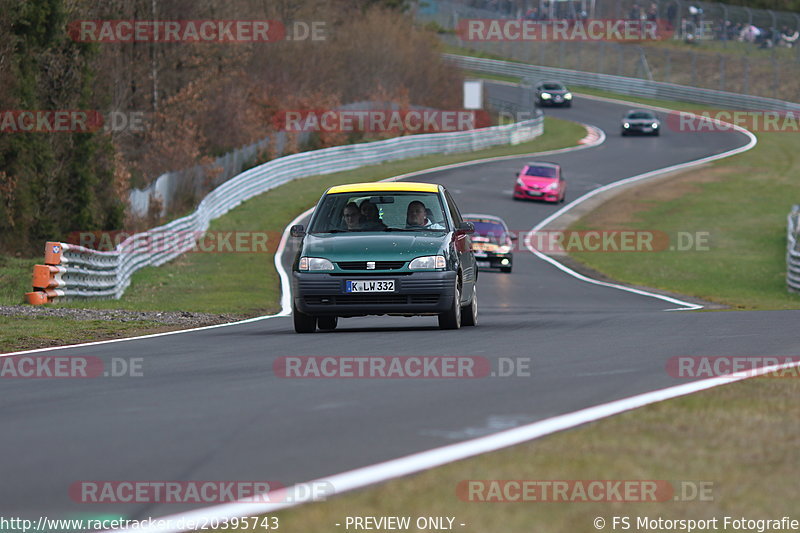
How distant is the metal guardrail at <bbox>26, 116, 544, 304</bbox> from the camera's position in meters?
20.0

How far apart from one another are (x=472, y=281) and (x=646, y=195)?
36.4 m

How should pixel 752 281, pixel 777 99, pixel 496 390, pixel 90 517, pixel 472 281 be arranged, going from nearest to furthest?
pixel 90 517
pixel 496 390
pixel 472 281
pixel 752 281
pixel 777 99

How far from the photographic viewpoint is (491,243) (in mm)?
31047

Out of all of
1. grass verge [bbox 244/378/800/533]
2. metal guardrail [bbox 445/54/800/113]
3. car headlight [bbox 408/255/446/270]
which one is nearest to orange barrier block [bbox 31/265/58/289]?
car headlight [bbox 408/255/446/270]

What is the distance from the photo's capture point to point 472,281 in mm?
15406

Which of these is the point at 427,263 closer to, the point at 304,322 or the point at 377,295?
the point at 377,295

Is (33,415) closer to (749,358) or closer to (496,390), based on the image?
(496,390)

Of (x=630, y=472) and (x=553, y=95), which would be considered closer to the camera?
(x=630, y=472)

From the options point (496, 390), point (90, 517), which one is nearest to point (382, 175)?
point (496, 390)

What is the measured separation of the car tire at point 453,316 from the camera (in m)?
13.9

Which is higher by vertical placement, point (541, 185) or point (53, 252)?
point (53, 252)

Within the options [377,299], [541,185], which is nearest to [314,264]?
[377,299]

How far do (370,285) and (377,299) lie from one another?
169 millimetres

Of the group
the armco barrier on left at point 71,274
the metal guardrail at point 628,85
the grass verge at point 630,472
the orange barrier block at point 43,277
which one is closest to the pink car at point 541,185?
the armco barrier on left at point 71,274
